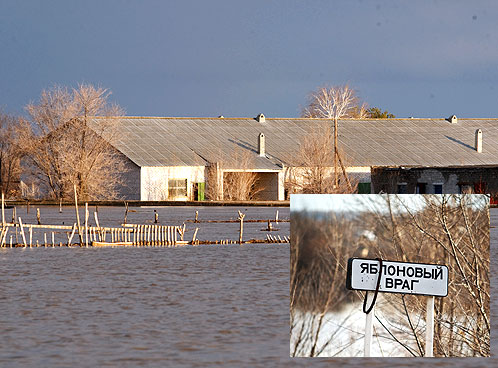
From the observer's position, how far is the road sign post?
6.64m

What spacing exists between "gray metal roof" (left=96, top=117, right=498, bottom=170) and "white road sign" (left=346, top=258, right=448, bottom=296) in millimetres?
59413

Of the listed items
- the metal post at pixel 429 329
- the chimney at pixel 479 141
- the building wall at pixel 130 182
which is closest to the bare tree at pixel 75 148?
the building wall at pixel 130 182

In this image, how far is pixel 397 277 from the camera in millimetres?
6691

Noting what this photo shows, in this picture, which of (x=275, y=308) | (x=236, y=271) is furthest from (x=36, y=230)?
(x=275, y=308)

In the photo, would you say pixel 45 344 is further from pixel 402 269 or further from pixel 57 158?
pixel 57 158

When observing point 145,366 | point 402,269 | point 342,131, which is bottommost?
point 145,366

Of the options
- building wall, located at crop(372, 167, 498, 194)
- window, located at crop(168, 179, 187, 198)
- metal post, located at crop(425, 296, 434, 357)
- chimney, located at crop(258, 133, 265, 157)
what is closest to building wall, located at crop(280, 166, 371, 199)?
building wall, located at crop(372, 167, 498, 194)

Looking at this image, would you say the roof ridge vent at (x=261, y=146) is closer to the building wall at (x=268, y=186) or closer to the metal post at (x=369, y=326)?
the building wall at (x=268, y=186)

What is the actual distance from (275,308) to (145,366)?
4.72m

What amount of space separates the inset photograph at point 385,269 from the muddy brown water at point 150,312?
6.52 feet

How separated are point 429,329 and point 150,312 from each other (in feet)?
25.9

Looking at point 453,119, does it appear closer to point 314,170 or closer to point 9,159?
point 314,170

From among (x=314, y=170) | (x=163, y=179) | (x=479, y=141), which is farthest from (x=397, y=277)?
(x=479, y=141)

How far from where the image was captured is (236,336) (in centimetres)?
1229
